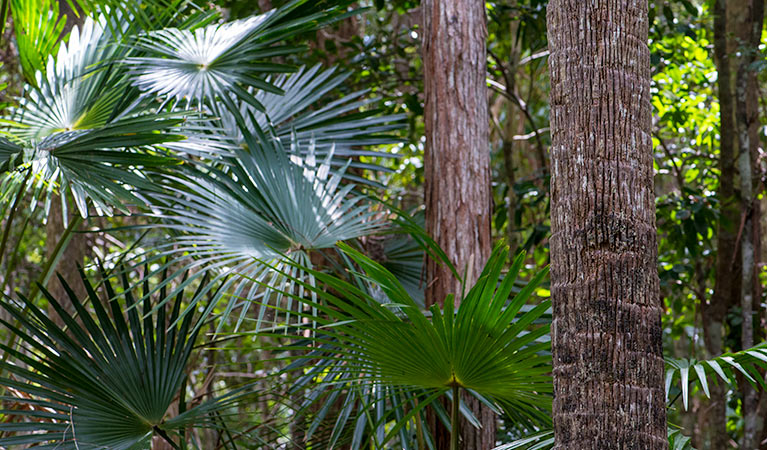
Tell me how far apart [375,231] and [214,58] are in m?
1.02

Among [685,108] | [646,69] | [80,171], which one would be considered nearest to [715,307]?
[685,108]

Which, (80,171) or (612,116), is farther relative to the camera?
(80,171)

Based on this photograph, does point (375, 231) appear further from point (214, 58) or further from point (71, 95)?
point (71, 95)

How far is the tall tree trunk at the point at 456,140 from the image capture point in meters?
3.50

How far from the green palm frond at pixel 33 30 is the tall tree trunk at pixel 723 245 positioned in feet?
12.0

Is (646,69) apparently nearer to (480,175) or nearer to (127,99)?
(480,175)

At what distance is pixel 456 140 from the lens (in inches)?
142

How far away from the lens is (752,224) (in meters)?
4.43

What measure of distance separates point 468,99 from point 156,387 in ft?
6.20

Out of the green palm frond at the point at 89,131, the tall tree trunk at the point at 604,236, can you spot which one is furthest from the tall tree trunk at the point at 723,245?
the tall tree trunk at the point at 604,236

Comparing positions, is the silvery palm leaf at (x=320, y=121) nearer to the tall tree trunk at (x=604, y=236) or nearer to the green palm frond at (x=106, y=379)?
the green palm frond at (x=106, y=379)

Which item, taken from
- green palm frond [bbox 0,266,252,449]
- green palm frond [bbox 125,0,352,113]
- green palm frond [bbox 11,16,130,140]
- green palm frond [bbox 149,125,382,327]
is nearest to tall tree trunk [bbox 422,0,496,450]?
green palm frond [bbox 149,125,382,327]

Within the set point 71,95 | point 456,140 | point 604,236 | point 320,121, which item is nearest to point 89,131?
point 71,95

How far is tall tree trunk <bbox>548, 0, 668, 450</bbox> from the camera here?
155cm
